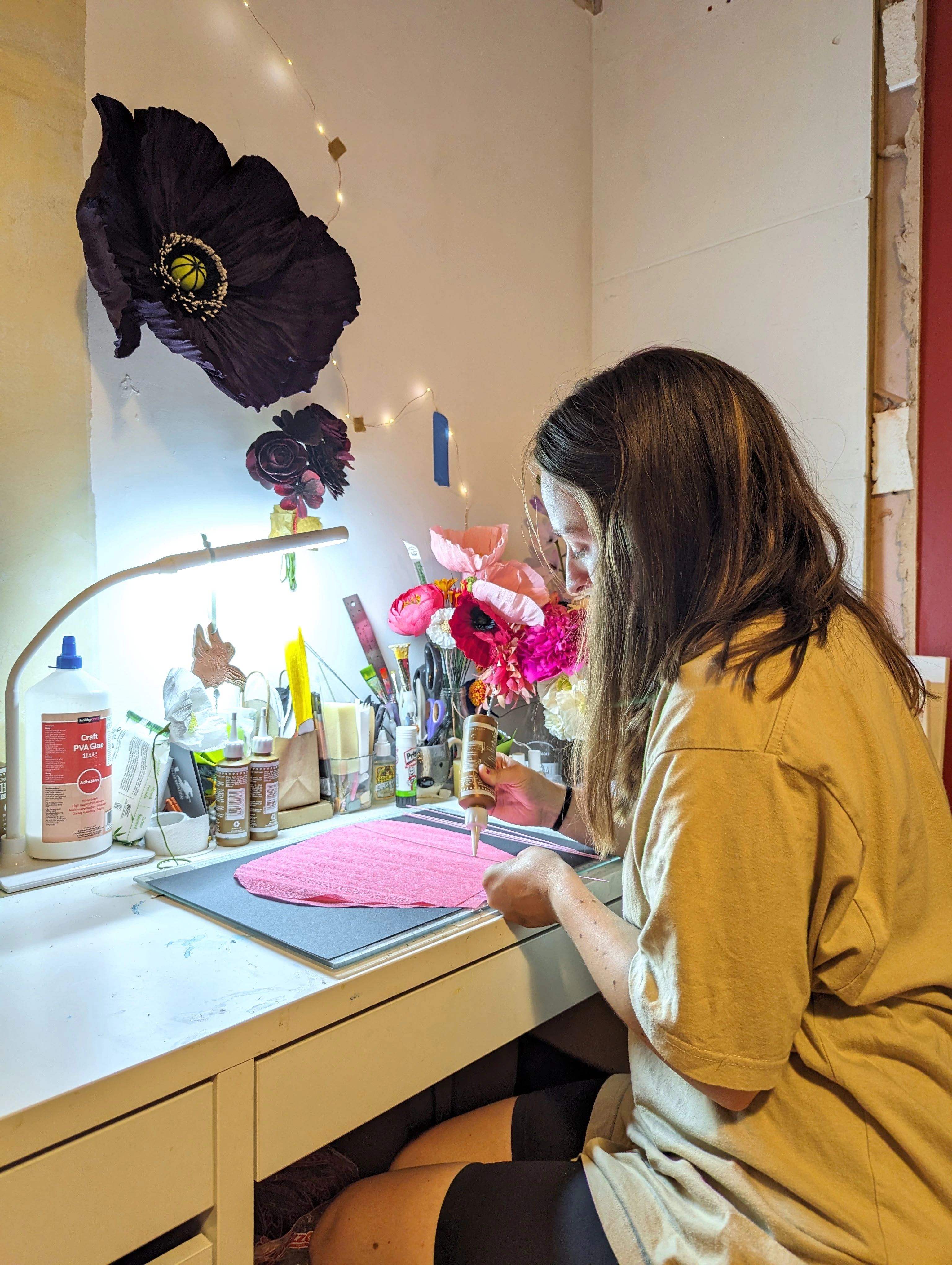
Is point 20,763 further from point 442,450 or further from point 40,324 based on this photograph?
point 442,450

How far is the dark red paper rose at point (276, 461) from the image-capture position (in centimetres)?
127

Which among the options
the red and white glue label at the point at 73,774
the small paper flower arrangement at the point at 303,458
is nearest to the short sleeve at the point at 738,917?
the red and white glue label at the point at 73,774

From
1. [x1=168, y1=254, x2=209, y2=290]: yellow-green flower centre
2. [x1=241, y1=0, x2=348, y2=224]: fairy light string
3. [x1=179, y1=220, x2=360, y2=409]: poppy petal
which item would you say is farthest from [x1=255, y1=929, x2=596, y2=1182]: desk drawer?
[x1=241, y1=0, x2=348, y2=224]: fairy light string

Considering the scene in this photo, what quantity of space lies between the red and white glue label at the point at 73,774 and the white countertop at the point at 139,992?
86 millimetres

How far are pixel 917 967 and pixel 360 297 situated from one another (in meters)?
1.30

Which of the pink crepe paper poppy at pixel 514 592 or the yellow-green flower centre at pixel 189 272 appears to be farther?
the pink crepe paper poppy at pixel 514 592

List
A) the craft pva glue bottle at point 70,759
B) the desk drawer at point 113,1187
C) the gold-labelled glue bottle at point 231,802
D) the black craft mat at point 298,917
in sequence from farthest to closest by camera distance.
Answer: the gold-labelled glue bottle at point 231,802 → the craft pva glue bottle at point 70,759 → the black craft mat at point 298,917 → the desk drawer at point 113,1187

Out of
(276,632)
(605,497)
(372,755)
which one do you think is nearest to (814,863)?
(605,497)

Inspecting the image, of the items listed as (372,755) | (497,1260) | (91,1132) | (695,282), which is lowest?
(497,1260)

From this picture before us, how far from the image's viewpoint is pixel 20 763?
1.10 m

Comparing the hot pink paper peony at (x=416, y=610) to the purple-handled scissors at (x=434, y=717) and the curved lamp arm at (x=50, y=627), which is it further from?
the curved lamp arm at (x=50, y=627)

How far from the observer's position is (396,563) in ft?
5.08

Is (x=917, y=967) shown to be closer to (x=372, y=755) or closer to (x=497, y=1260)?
(x=497, y=1260)

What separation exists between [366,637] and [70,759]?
55cm
